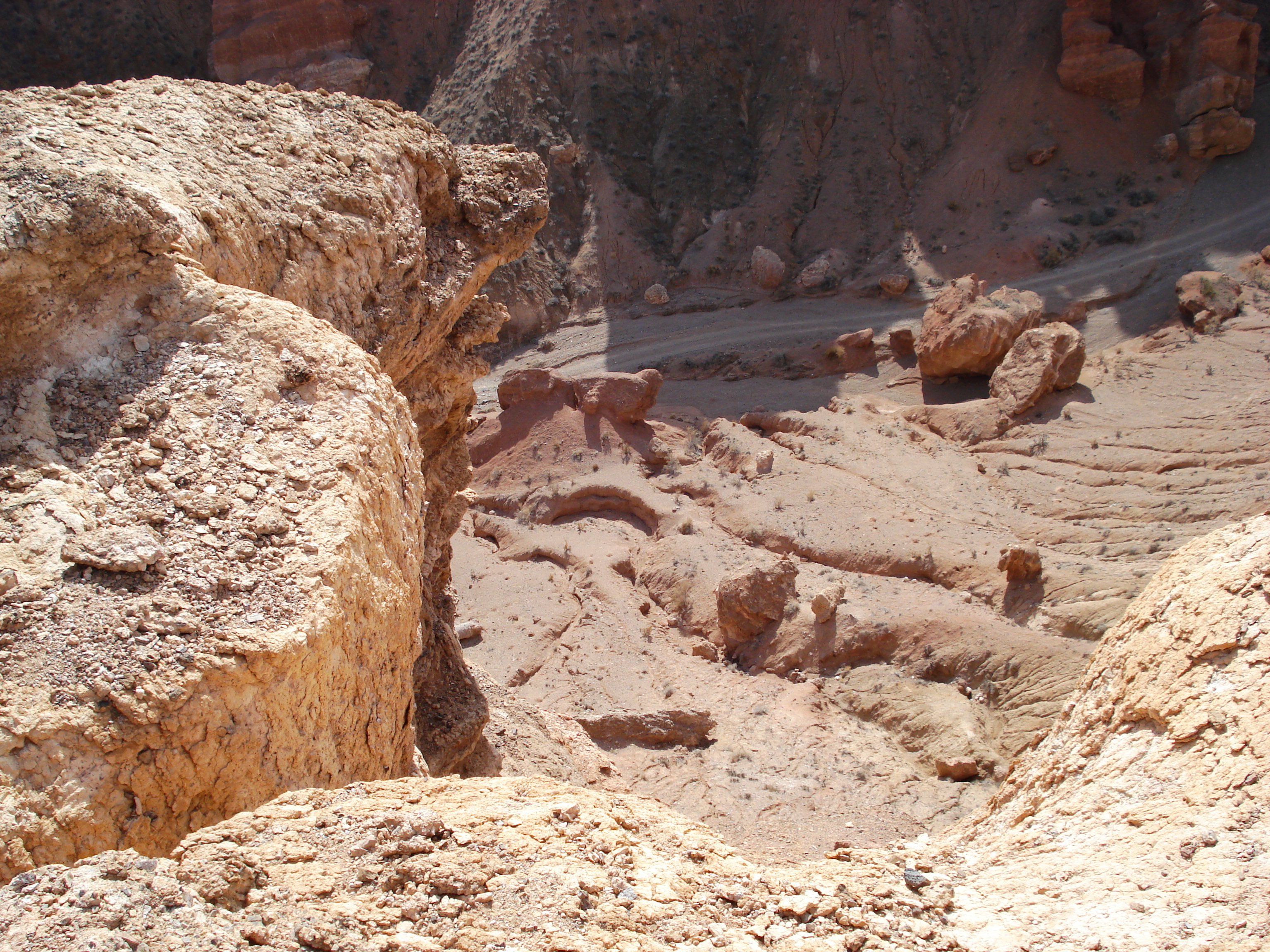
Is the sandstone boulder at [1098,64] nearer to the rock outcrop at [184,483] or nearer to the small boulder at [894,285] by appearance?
the small boulder at [894,285]

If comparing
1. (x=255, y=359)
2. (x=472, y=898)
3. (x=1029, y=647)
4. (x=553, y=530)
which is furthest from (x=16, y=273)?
(x=553, y=530)

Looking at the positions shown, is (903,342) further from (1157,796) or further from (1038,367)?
(1157,796)

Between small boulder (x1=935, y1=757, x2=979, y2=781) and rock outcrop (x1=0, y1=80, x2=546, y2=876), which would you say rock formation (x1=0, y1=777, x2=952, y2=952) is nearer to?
rock outcrop (x1=0, y1=80, x2=546, y2=876)

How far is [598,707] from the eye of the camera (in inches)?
564

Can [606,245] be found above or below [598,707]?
above

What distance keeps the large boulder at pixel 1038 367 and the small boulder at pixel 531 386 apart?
10.4 m

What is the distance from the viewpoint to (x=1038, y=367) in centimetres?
2317

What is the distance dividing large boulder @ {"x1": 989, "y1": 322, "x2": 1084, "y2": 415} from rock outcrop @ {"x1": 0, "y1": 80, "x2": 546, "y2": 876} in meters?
19.3

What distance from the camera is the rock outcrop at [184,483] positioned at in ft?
12.6

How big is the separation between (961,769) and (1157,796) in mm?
10021

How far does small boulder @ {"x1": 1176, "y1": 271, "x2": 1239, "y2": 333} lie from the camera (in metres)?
25.3

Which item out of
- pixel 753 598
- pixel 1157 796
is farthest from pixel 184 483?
pixel 753 598

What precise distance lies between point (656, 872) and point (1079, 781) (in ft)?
6.28

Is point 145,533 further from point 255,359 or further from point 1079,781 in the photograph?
point 1079,781
